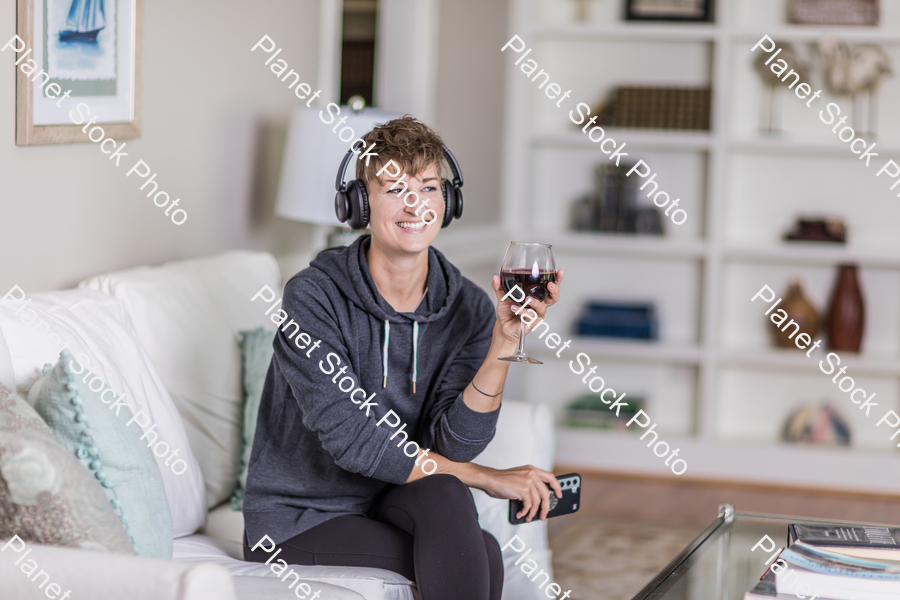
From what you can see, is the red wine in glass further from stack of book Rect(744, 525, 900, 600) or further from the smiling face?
stack of book Rect(744, 525, 900, 600)

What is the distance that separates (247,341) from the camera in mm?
2018

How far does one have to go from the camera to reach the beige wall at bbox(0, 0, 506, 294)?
1776 mm

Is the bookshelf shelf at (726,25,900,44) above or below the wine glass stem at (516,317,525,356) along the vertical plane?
above

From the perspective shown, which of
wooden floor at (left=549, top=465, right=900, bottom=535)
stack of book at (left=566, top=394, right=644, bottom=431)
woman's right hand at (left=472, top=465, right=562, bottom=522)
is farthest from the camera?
stack of book at (left=566, top=394, right=644, bottom=431)

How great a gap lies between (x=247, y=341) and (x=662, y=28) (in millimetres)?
2236

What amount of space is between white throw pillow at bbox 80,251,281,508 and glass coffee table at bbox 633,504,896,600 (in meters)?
0.88

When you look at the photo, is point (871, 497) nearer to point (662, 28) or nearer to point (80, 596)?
point (662, 28)

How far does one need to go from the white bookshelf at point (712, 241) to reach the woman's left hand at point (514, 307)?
200cm

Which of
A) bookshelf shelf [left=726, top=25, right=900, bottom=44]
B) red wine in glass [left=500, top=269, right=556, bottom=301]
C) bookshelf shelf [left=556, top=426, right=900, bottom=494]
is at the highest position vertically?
bookshelf shelf [left=726, top=25, right=900, bottom=44]

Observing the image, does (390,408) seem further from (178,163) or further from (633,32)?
(633,32)

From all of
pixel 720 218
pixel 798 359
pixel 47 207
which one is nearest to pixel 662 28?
pixel 720 218

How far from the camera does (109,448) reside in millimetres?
1358

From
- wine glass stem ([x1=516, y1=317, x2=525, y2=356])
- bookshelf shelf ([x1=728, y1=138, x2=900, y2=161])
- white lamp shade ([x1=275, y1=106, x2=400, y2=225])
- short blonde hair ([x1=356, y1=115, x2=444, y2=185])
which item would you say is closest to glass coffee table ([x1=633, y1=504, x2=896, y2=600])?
wine glass stem ([x1=516, y1=317, x2=525, y2=356])

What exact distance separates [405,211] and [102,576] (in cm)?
78
